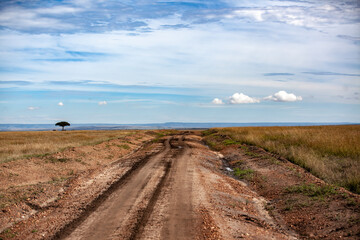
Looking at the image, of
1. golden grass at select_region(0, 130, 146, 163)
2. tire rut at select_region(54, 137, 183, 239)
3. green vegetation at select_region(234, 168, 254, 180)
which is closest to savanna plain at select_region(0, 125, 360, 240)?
tire rut at select_region(54, 137, 183, 239)

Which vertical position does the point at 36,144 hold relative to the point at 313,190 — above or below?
above

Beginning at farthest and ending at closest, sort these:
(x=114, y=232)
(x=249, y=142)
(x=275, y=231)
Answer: (x=249, y=142), (x=275, y=231), (x=114, y=232)

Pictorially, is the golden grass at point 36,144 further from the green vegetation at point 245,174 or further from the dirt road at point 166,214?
the green vegetation at point 245,174

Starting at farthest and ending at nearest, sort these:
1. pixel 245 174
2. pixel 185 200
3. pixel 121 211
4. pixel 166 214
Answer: pixel 245 174 < pixel 185 200 < pixel 121 211 < pixel 166 214

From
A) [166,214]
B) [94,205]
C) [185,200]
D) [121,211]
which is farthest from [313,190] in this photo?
[94,205]

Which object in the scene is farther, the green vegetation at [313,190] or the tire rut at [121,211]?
the green vegetation at [313,190]

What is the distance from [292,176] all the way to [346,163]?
283cm

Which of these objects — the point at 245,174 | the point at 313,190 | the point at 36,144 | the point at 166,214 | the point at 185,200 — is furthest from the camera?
the point at 36,144

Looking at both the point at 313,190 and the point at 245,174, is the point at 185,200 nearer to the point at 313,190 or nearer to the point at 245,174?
the point at 313,190

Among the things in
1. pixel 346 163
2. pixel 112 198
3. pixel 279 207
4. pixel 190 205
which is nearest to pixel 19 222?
pixel 112 198

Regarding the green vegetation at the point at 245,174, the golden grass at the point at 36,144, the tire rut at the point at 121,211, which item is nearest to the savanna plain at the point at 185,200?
the tire rut at the point at 121,211

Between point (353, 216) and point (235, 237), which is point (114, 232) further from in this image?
point (353, 216)

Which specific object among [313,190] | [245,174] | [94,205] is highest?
[313,190]

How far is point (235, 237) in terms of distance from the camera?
7770 millimetres
